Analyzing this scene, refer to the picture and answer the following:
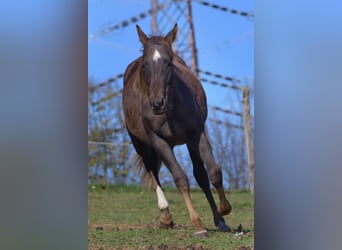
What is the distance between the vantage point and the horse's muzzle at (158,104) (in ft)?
13.8

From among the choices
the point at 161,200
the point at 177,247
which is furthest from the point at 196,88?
the point at 177,247

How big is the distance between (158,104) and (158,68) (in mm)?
203

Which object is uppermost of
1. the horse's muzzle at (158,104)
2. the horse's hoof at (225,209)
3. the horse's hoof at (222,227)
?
the horse's muzzle at (158,104)

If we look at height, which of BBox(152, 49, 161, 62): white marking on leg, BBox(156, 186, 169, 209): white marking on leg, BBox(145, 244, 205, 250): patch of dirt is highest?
BBox(152, 49, 161, 62): white marking on leg

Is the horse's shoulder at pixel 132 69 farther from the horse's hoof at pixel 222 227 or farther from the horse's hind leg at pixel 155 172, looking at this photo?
the horse's hoof at pixel 222 227

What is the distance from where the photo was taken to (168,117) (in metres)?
4.34

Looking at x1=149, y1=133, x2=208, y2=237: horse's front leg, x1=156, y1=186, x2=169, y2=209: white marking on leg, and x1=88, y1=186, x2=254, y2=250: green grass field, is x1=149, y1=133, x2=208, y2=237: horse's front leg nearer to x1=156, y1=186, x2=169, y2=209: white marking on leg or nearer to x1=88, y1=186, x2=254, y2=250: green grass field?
x1=88, y1=186, x2=254, y2=250: green grass field

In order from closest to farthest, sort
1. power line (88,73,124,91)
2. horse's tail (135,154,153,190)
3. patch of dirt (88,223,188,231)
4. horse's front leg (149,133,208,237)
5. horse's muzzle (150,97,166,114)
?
horse's muzzle (150,97,166,114), horse's front leg (149,133,208,237), patch of dirt (88,223,188,231), power line (88,73,124,91), horse's tail (135,154,153,190)

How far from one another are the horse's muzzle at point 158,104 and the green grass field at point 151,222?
50 centimetres

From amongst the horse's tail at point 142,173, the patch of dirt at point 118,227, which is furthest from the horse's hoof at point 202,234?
the horse's tail at point 142,173

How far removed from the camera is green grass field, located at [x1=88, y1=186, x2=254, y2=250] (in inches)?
169

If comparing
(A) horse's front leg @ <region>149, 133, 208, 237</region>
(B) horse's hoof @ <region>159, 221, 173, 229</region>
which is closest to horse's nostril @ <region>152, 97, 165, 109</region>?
(A) horse's front leg @ <region>149, 133, 208, 237</region>

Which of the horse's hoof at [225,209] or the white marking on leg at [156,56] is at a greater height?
the white marking on leg at [156,56]
